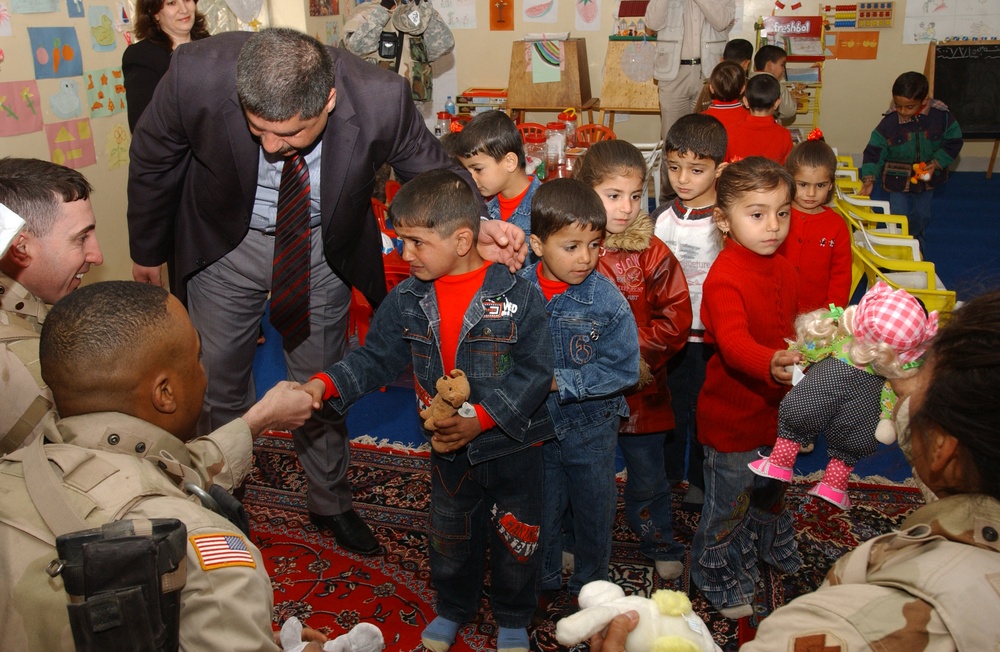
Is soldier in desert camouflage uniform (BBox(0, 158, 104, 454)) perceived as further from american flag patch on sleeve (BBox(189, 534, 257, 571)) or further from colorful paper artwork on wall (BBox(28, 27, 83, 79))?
colorful paper artwork on wall (BBox(28, 27, 83, 79))

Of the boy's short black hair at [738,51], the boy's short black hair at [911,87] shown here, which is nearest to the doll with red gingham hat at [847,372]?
Result: the boy's short black hair at [911,87]

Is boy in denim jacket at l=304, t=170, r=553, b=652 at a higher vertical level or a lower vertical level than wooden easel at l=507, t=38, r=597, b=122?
lower

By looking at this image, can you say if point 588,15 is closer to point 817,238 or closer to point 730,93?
point 730,93

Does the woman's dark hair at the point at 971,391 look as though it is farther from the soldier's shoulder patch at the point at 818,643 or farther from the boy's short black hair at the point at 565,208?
the boy's short black hair at the point at 565,208

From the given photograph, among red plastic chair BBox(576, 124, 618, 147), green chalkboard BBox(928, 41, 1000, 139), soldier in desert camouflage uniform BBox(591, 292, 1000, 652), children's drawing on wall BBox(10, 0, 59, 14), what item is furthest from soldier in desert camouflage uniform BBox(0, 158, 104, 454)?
green chalkboard BBox(928, 41, 1000, 139)

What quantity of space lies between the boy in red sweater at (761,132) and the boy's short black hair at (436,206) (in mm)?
2871

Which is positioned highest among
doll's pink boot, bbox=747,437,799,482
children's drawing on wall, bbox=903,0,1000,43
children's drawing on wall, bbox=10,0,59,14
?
children's drawing on wall, bbox=903,0,1000,43

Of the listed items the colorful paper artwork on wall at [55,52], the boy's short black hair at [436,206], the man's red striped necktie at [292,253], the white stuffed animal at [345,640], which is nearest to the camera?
the white stuffed animal at [345,640]

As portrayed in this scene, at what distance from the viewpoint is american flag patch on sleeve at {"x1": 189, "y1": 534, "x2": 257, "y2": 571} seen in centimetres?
130

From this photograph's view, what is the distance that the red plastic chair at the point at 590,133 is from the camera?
19.4ft

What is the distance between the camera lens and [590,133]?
252 inches

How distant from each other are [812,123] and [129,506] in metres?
9.48

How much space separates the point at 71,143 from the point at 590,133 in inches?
143

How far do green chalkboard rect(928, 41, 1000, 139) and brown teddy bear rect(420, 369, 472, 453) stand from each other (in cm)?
884
